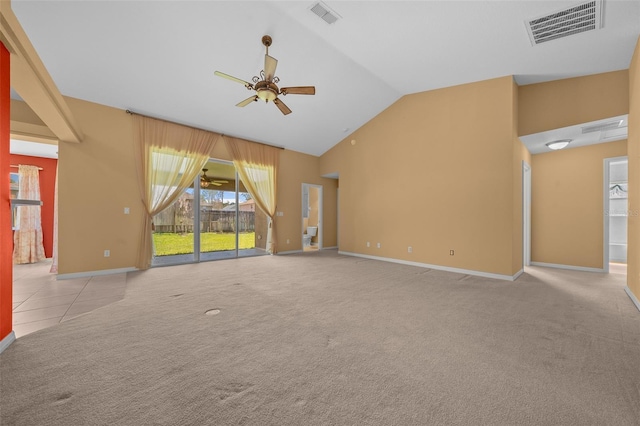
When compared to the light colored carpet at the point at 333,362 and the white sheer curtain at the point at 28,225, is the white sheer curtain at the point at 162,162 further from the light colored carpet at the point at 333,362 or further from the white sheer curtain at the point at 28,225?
the white sheer curtain at the point at 28,225

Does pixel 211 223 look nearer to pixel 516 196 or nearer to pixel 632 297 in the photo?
pixel 516 196

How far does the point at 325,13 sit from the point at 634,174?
4574mm

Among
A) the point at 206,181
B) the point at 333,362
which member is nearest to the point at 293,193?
the point at 206,181

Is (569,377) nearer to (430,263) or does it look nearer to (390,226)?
(430,263)

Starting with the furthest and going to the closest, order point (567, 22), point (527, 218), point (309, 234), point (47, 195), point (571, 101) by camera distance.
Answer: point (309, 234) → point (47, 195) → point (527, 218) → point (571, 101) → point (567, 22)

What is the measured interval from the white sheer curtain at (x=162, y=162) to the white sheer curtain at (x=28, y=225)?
317cm

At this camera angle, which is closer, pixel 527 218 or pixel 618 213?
pixel 527 218

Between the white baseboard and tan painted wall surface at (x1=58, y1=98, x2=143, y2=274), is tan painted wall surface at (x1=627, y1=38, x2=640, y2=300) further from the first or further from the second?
tan painted wall surface at (x1=58, y1=98, x2=143, y2=274)

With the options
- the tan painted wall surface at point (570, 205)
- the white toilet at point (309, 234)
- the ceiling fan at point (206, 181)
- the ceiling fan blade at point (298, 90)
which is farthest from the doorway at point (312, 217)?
the tan painted wall surface at point (570, 205)

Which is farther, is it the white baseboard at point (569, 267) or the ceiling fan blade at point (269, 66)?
the white baseboard at point (569, 267)

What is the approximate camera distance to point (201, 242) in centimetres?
603

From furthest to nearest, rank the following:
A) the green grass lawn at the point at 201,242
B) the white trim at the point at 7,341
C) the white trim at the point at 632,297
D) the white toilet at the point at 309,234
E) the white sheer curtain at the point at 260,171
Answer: the white toilet at the point at 309,234, the white sheer curtain at the point at 260,171, the green grass lawn at the point at 201,242, the white trim at the point at 632,297, the white trim at the point at 7,341

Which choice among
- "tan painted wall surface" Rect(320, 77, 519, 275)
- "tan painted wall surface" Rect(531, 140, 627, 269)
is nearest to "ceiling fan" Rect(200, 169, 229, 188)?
"tan painted wall surface" Rect(320, 77, 519, 275)

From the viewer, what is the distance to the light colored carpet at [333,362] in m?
1.36
